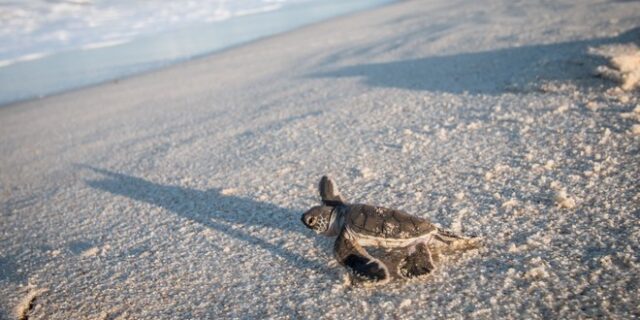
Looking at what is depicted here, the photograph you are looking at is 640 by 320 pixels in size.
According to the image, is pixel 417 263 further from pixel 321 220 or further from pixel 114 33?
pixel 114 33

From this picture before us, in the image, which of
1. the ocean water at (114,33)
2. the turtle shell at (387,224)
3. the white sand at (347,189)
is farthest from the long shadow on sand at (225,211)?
the ocean water at (114,33)

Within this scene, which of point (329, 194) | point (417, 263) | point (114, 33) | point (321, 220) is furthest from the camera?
point (114, 33)

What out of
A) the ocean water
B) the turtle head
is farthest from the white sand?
the ocean water

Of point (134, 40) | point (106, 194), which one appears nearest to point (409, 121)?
point (106, 194)

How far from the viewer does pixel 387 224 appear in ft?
7.23

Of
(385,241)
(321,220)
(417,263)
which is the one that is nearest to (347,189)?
(321,220)

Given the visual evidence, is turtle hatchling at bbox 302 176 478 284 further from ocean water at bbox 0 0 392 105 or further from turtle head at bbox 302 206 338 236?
ocean water at bbox 0 0 392 105

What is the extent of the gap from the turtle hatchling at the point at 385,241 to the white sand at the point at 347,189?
0.10m

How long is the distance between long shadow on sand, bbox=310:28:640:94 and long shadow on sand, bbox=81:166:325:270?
10.5 feet

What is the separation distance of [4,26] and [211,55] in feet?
50.7

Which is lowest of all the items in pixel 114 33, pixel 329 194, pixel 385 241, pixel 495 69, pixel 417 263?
pixel 417 263

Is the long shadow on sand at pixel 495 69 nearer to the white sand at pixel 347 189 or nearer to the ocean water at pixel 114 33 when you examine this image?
the white sand at pixel 347 189

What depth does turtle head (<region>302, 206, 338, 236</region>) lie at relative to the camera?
237 cm

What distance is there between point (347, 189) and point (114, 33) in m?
21.0
